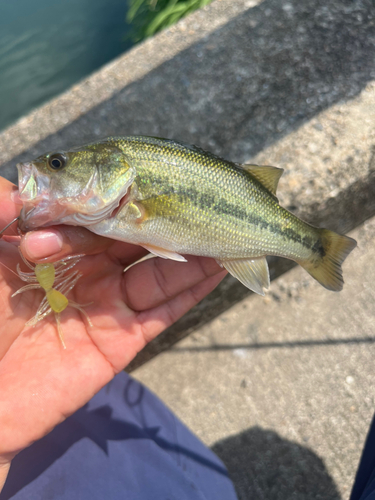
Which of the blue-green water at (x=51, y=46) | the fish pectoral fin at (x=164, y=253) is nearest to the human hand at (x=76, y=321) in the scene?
the fish pectoral fin at (x=164, y=253)

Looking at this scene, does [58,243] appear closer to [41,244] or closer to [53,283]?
[41,244]

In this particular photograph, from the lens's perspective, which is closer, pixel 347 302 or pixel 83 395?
pixel 83 395

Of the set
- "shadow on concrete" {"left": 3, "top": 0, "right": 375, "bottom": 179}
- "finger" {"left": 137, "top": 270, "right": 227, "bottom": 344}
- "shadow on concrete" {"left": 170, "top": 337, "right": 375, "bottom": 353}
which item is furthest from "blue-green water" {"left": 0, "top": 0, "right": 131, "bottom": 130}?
"finger" {"left": 137, "top": 270, "right": 227, "bottom": 344}

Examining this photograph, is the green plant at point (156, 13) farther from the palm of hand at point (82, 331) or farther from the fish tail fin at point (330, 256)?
the palm of hand at point (82, 331)

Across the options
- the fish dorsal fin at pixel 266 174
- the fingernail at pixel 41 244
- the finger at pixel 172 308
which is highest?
the fingernail at pixel 41 244

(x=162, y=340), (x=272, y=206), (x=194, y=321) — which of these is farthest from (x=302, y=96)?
(x=162, y=340)

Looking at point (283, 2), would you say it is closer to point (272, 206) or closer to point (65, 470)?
point (272, 206)

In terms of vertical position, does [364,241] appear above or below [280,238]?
below
